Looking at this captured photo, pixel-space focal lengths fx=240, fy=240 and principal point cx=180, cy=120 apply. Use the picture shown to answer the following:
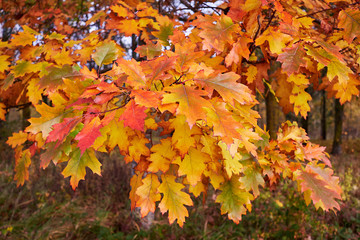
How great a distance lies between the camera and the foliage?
0.85 meters

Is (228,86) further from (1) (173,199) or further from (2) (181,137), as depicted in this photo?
(1) (173,199)

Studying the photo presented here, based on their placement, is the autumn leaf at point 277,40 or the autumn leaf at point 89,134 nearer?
the autumn leaf at point 89,134

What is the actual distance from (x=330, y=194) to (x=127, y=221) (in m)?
3.32

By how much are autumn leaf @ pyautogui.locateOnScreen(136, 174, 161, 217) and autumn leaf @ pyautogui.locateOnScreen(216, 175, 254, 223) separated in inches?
17.6

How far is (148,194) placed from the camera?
1.18m

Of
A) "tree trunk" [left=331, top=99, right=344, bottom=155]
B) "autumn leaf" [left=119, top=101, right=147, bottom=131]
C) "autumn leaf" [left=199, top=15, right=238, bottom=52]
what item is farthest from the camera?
"tree trunk" [left=331, top=99, right=344, bottom=155]

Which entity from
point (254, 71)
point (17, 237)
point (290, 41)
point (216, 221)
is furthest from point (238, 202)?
point (17, 237)

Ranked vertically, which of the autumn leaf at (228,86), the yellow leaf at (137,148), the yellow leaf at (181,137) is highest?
the autumn leaf at (228,86)

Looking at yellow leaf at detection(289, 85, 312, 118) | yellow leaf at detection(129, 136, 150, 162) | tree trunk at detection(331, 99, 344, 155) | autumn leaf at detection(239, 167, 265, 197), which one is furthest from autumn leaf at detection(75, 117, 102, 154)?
tree trunk at detection(331, 99, 344, 155)

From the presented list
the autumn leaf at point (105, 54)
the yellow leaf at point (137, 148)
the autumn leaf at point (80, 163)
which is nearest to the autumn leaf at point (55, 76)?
the autumn leaf at point (105, 54)

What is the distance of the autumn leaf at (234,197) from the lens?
1427 mm

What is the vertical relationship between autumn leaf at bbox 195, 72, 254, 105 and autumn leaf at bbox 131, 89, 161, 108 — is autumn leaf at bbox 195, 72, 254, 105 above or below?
below

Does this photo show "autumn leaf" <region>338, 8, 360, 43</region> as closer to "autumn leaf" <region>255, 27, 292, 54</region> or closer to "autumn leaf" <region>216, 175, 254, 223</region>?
"autumn leaf" <region>255, 27, 292, 54</region>

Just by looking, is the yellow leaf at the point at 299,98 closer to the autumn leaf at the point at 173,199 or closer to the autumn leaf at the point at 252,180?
the autumn leaf at the point at 252,180
